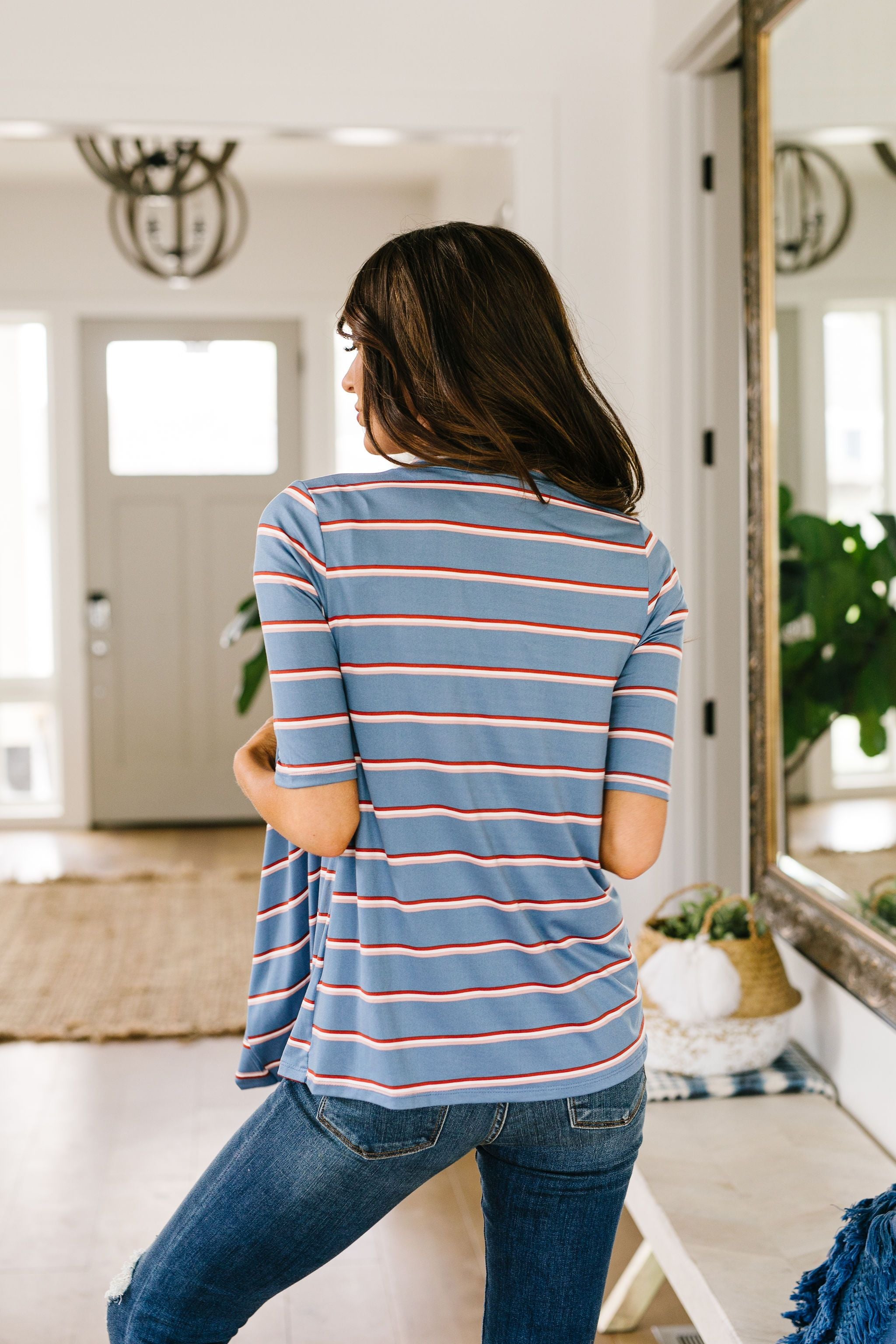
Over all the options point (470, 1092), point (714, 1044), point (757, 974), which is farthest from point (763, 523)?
point (470, 1092)

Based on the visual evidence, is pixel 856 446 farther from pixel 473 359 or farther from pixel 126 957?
pixel 126 957

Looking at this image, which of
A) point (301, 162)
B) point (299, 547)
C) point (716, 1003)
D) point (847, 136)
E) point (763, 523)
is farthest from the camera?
point (301, 162)

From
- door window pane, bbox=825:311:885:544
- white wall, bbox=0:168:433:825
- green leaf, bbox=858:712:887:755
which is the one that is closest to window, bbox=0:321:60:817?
white wall, bbox=0:168:433:825

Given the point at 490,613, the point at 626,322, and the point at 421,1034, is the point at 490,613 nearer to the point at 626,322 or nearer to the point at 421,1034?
the point at 421,1034

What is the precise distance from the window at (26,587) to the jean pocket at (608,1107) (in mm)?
5128

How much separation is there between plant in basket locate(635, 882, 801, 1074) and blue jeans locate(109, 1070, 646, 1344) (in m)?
0.98

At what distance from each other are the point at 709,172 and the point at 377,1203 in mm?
2161

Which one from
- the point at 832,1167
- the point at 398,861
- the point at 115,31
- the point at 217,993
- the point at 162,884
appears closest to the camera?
the point at 398,861

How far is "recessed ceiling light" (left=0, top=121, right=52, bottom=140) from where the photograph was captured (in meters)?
2.42

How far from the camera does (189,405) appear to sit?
5.62 meters

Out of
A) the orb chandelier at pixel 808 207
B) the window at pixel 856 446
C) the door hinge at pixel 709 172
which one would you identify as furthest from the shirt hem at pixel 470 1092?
the door hinge at pixel 709 172

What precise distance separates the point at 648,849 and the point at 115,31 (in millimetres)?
2141

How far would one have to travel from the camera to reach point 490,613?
0.84 meters

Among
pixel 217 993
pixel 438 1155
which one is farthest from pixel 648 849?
pixel 217 993
